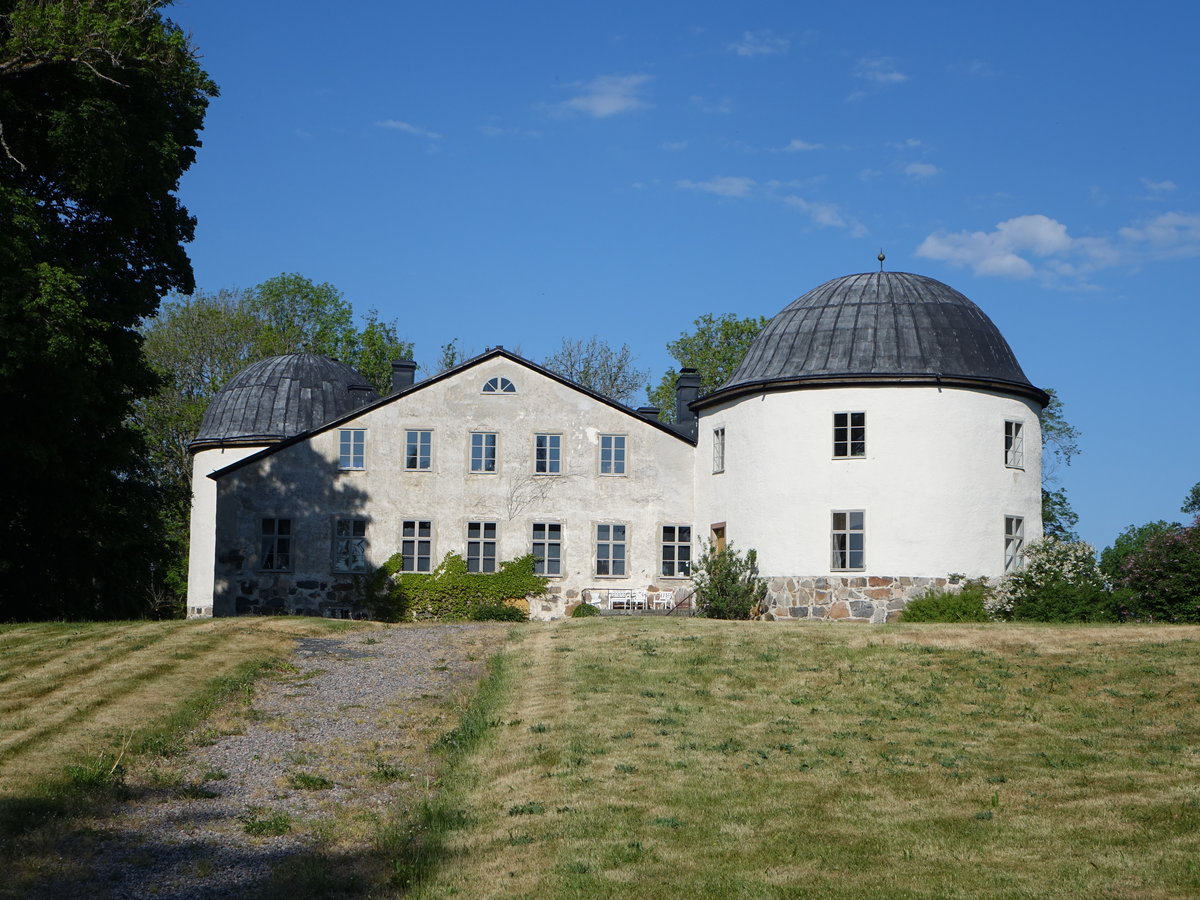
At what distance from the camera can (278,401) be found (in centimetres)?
3806

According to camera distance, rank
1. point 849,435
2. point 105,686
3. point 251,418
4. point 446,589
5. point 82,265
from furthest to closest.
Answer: point 251,418 < point 446,589 < point 849,435 < point 82,265 < point 105,686

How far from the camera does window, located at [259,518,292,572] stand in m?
30.8

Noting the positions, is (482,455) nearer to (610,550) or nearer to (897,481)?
(610,550)

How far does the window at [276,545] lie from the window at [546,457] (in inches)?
235

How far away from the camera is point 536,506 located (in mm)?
31297

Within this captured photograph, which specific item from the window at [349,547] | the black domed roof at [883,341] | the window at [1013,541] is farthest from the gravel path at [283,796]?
the window at [1013,541]

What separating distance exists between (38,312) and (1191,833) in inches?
650

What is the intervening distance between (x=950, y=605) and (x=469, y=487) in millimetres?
11561

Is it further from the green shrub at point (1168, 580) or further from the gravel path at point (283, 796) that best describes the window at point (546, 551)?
the gravel path at point (283, 796)

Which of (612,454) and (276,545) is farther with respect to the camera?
(612,454)

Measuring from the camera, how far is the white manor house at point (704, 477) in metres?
27.2

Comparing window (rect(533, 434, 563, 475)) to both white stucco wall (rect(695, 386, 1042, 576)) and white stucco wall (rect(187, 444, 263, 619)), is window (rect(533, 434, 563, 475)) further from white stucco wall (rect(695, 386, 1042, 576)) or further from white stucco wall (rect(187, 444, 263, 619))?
white stucco wall (rect(187, 444, 263, 619))

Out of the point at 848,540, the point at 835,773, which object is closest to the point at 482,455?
the point at 848,540

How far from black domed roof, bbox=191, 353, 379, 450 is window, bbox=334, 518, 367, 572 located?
706 centimetres
